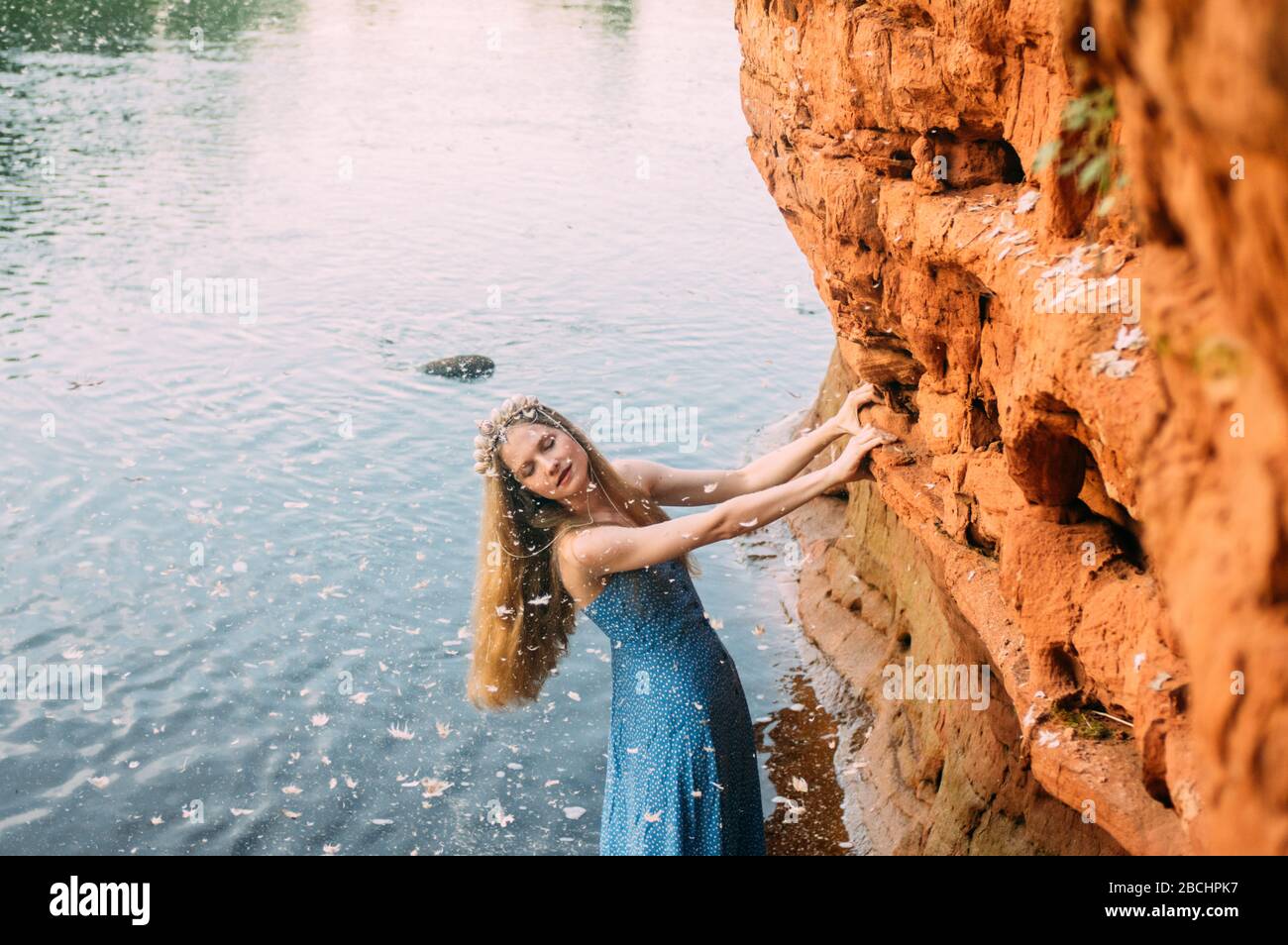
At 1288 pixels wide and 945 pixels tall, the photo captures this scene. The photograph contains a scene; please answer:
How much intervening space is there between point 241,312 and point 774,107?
453 inches

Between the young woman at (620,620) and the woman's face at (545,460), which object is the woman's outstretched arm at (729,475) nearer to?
the young woman at (620,620)

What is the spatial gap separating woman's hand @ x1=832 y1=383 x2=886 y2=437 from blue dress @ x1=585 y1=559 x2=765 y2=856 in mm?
1110

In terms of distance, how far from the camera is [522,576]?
5090mm

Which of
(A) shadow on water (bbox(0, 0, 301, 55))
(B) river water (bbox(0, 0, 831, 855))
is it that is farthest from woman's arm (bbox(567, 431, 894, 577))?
(A) shadow on water (bbox(0, 0, 301, 55))

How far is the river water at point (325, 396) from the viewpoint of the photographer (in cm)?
811

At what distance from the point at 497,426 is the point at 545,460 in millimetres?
240

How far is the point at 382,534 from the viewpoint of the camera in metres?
11.2

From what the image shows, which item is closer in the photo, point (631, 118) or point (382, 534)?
point (382, 534)

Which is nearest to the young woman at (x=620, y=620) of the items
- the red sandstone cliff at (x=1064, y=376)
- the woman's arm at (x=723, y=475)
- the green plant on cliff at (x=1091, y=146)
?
the woman's arm at (x=723, y=475)

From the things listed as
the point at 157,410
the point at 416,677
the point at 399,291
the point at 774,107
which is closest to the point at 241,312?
the point at 399,291

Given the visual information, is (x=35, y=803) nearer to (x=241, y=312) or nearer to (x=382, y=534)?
(x=382, y=534)

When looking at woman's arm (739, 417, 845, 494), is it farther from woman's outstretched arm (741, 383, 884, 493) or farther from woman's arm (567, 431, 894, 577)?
woman's arm (567, 431, 894, 577)

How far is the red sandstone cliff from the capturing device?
1727 mm

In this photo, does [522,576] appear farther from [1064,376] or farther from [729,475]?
[1064,376]
